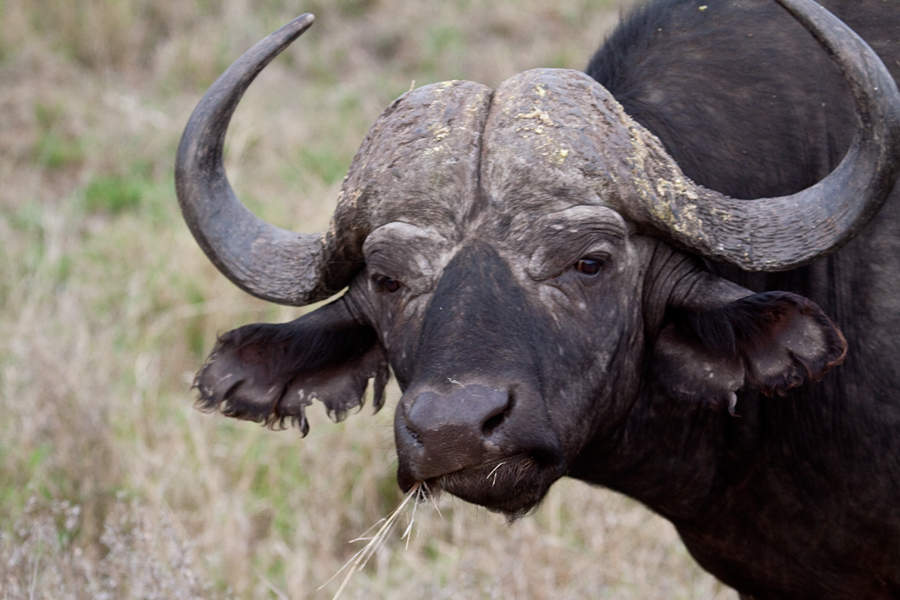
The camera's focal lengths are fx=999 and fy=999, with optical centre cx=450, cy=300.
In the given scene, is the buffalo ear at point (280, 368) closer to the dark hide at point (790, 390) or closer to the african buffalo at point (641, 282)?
the african buffalo at point (641, 282)

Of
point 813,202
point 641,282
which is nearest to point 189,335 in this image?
point 641,282

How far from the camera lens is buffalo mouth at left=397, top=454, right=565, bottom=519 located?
2.45 meters

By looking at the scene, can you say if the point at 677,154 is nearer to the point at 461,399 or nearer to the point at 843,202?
the point at 843,202

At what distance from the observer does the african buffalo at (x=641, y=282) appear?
2508 mm

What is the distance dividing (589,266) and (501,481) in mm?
650

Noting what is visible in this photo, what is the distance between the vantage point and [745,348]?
2721mm

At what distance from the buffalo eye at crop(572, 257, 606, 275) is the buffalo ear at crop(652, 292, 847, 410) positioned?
320 millimetres

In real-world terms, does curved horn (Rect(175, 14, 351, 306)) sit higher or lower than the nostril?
higher

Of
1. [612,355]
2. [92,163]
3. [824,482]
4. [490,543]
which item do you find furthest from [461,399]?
[92,163]

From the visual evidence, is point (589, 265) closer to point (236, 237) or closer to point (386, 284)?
point (386, 284)

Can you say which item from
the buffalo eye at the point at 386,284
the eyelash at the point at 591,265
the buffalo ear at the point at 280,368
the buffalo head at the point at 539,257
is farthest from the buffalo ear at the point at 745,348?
the buffalo ear at the point at 280,368

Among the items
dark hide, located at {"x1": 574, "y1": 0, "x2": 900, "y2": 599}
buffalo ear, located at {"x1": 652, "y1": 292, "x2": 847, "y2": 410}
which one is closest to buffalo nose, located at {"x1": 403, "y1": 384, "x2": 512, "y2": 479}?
buffalo ear, located at {"x1": 652, "y1": 292, "x2": 847, "y2": 410}

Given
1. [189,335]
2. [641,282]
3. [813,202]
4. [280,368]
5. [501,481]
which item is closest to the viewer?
[501,481]

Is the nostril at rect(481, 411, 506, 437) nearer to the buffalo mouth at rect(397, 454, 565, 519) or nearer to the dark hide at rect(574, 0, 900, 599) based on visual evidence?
the buffalo mouth at rect(397, 454, 565, 519)
